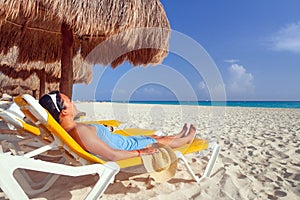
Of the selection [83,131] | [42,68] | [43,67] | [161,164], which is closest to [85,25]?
[83,131]

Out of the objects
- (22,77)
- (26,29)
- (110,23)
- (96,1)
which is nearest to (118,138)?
(110,23)

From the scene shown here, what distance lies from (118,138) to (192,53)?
199 centimetres

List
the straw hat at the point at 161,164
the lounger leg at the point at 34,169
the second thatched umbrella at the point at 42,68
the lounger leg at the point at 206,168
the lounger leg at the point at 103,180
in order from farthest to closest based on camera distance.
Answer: the second thatched umbrella at the point at 42,68
the lounger leg at the point at 206,168
the straw hat at the point at 161,164
the lounger leg at the point at 103,180
the lounger leg at the point at 34,169

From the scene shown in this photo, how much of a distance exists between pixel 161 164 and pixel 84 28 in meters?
2.36

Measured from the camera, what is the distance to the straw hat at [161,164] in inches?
70.8

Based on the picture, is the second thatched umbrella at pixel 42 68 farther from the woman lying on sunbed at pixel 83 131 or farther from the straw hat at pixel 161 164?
the straw hat at pixel 161 164

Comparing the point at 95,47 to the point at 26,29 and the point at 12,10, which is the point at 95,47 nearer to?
the point at 26,29

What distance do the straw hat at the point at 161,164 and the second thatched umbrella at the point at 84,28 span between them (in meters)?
2.28

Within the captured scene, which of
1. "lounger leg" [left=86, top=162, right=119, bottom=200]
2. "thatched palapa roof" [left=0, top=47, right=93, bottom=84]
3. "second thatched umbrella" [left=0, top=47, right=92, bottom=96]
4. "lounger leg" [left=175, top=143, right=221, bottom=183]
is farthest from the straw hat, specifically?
"thatched palapa roof" [left=0, top=47, right=93, bottom=84]

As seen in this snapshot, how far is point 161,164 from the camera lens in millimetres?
1818

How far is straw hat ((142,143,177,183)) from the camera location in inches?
70.8

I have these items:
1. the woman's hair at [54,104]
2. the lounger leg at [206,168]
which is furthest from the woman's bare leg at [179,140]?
the woman's hair at [54,104]

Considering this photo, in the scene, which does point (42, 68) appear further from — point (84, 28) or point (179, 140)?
point (179, 140)

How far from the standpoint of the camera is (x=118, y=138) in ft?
7.50
